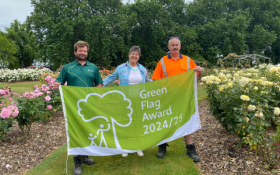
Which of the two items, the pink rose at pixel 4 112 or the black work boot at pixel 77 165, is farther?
the pink rose at pixel 4 112

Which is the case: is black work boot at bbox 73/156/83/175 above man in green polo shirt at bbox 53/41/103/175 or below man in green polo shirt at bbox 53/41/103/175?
below

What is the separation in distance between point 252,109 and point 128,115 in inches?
71.2

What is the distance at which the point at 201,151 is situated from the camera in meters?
3.63

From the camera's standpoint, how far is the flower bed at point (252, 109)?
2727 millimetres

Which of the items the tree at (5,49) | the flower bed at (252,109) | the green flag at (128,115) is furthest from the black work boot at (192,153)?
the tree at (5,49)

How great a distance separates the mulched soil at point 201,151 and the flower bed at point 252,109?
0.27 meters

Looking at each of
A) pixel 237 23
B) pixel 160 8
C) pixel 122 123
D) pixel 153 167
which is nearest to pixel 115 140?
pixel 122 123

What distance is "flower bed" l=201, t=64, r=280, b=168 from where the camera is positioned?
2.73 metres

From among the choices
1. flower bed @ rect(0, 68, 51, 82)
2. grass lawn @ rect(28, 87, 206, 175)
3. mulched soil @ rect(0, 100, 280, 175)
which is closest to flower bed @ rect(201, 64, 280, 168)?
mulched soil @ rect(0, 100, 280, 175)

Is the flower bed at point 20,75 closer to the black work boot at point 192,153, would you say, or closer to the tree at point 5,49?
the tree at point 5,49

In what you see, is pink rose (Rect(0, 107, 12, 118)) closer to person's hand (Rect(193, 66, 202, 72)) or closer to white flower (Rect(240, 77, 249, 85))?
person's hand (Rect(193, 66, 202, 72))

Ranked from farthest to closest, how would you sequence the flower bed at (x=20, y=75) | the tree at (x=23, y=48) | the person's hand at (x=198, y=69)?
the tree at (x=23, y=48) → the flower bed at (x=20, y=75) → the person's hand at (x=198, y=69)

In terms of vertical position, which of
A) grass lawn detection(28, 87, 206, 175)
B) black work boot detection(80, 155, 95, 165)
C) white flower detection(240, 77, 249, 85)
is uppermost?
white flower detection(240, 77, 249, 85)

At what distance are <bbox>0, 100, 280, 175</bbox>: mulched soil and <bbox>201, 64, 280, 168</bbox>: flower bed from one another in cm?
27
